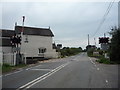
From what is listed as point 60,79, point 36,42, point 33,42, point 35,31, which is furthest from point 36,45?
point 60,79

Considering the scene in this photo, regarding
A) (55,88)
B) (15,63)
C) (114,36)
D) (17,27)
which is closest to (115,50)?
(114,36)

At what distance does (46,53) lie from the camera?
71.0 m

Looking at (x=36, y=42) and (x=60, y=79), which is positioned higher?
(x=36, y=42)

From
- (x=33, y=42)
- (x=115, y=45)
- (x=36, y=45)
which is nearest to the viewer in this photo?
(x=115, y=45)

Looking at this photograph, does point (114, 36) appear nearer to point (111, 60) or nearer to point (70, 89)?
point (111, 60)

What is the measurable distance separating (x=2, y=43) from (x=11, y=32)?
9079 mm

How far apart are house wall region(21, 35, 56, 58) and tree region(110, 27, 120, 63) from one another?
29.0 meters

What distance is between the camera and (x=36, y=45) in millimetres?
68938

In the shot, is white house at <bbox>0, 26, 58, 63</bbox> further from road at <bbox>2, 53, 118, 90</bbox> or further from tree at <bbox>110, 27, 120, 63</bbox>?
road at <bbox>2, 53, 118, 90</bbox>

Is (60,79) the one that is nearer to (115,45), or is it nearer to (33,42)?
(115,45)

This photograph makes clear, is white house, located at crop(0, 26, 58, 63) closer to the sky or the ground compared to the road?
closer to the sky

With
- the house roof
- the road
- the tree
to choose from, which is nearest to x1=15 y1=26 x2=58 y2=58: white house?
the house roof

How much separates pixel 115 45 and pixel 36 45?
3212cm

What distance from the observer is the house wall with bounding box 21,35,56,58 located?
6694 cm
